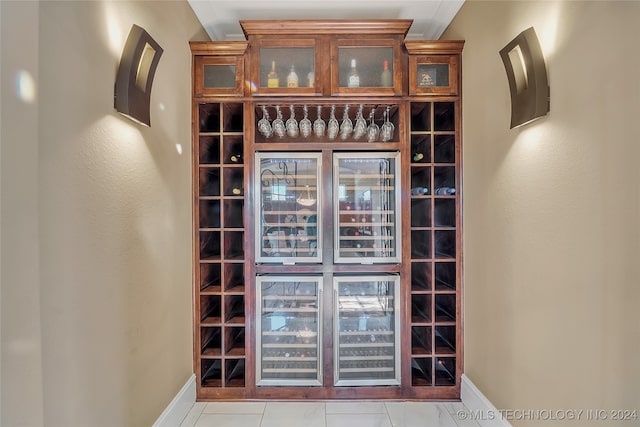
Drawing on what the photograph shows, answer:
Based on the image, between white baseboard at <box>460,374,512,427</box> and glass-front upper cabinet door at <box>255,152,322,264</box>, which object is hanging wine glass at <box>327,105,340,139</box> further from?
white baseboard at <box>460,374,512,427</box>

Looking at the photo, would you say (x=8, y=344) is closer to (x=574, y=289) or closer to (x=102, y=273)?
(x=102, y=273)

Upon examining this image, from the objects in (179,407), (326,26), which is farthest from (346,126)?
(179,407)

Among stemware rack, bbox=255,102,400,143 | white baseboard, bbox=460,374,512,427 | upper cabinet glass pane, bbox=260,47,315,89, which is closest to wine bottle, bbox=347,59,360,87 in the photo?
stemware rack, bbox=255,102,400,143

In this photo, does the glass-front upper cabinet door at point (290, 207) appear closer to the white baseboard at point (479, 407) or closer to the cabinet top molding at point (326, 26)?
the cabinet top molding at point (326, 26)

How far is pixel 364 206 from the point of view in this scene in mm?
2268

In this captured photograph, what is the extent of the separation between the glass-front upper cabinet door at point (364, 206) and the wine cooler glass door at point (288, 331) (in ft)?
1.24

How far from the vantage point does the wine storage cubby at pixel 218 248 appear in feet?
7.00

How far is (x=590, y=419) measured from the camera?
1.11 meters

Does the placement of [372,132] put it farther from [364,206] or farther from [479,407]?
[479,407]

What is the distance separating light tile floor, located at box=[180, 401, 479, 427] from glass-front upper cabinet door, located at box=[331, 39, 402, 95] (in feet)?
7.27

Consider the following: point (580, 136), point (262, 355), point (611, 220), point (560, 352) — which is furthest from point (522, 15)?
point (262, 355)

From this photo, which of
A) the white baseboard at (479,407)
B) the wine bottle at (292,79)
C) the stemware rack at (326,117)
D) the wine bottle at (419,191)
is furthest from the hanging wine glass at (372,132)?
the white baseboard at (479,407)

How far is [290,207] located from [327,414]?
146 cm

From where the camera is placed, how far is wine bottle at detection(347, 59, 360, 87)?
211 cm
